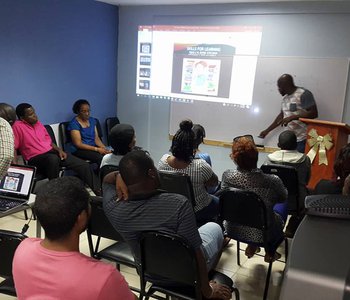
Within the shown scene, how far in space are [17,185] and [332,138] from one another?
9.88ft

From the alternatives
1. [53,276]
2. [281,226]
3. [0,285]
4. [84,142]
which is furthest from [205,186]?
[84,142]

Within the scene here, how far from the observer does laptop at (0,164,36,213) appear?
108 inches

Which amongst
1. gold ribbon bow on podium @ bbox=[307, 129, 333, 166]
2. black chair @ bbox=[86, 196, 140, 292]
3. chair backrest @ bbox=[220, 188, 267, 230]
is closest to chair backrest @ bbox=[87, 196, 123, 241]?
black chair @ bbox=[86, 196, 140, 292]

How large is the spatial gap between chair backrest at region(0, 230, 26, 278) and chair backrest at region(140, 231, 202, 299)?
0.61 metres

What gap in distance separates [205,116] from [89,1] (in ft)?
7.56

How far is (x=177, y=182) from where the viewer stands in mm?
2723

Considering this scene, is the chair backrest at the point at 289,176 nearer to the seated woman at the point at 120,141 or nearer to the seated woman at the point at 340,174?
the seated woman at the point at 340,174

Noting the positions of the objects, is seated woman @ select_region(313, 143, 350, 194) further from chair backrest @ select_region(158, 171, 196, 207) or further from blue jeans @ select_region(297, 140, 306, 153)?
blue jeans @ select_region(297, 140, 306, 153)

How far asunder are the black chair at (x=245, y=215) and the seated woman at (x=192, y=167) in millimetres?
284

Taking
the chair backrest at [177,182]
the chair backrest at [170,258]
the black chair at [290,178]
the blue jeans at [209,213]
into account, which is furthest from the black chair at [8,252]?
the black chair at [290,178]

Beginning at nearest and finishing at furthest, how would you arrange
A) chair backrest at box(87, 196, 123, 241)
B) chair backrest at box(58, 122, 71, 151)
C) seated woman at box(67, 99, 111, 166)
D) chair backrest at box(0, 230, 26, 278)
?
chair backrest at box(0, 230, 26, 278)
chair backrest at box(87, 196, 123, 241)
seated woman at box(67, 99, 111, 166)
chair backrest at box(58, 122, 71, 151)

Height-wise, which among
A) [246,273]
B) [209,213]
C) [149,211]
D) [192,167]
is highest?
[149,211]

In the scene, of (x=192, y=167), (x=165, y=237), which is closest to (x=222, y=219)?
(x=192, y=167)

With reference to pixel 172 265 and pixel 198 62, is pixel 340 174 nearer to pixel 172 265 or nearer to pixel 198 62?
pixel 172 265
